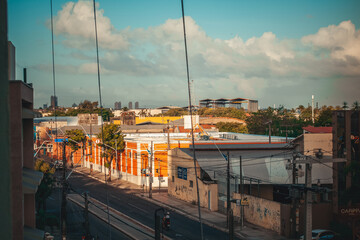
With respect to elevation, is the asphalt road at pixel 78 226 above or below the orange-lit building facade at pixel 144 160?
below

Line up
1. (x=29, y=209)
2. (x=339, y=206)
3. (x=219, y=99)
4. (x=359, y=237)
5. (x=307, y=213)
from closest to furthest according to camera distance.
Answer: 1. (x=29, y=209)
2. (x=307, y=213)
3. (x=359, y=237)
4. (x=339, y=206)
5. (x=219, y=99)

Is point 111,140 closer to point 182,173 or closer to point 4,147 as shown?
point 182,173

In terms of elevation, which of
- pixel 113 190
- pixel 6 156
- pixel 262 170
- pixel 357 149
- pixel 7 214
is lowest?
pixel 113 190

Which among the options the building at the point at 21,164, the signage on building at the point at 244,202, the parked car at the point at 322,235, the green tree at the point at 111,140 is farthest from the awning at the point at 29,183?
the green tree at the point at 111,140

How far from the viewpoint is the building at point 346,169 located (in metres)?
32.3

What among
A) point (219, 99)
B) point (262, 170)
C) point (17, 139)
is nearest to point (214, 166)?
point (262, 170)

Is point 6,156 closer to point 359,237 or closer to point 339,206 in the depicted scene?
point 359,237

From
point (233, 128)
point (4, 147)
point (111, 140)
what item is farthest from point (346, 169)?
point (233, 128)

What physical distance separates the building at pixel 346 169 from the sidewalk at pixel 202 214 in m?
5.19

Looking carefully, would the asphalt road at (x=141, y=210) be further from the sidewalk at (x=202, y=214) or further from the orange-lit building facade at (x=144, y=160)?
the orange-lit building facade at (x=144, y=160)

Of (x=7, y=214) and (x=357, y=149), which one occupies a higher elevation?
(x=7, y=214)

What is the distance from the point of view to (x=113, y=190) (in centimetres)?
5756

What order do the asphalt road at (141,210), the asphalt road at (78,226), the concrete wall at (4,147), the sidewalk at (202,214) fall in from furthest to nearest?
1. the asphalt road at (141,210)
2. the asphalt road at (78,226)
3. the sidewalk at (202,214)
4. the concrete wall at (4,147)

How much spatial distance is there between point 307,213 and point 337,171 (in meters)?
12.9
